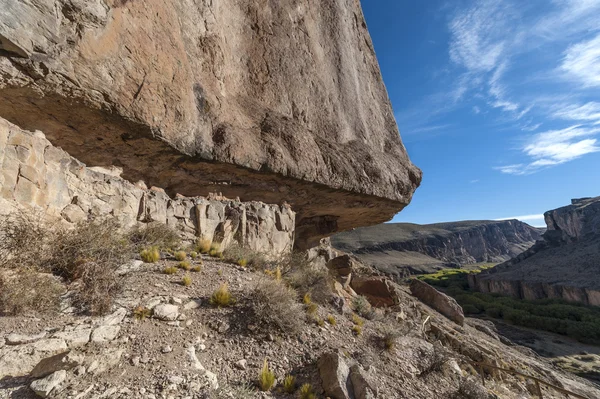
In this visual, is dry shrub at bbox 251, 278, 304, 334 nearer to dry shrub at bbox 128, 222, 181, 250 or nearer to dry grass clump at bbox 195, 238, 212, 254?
dry grass clump at bbox 195, 238, 212, 254

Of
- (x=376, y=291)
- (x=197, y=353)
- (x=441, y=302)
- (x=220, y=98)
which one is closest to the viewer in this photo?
(x=197, y=353)

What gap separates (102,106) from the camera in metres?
4.62

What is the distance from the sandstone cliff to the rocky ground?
47.5m

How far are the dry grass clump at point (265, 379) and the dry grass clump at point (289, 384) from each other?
0.17 metres

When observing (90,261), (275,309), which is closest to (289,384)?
(275,309)

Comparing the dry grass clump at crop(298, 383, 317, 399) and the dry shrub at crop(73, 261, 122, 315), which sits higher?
the dry shrub at crop(73, 261, 122, 315)

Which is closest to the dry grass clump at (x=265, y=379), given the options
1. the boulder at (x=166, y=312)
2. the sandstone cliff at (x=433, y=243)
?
the boulder at (x=166, y=312)

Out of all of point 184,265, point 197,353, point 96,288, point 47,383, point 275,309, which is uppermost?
point 184,265

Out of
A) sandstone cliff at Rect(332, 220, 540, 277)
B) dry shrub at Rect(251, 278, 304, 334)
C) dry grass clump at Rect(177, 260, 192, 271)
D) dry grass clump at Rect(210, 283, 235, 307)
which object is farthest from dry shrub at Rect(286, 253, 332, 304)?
sandstone cliff at Rect(332, 220, 540, 277)

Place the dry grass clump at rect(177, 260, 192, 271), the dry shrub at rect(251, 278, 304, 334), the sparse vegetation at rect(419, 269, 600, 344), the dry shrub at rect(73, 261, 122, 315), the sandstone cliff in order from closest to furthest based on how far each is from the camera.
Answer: the dry shrub at rect(73, 261, 122, 315) → the dry shrub at rect(251, 278, 304, 334) → the dry grass clump at rect(177, 260, 192, 271) → the sparse vegetation at rect(419, 269, 600, 344) → the sandstone cliff

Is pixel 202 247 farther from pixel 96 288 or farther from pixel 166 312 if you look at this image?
pixel 96 288

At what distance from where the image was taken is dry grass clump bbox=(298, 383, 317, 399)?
12.2ft

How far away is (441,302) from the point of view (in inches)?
713

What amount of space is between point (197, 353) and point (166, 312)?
0.76 metres
